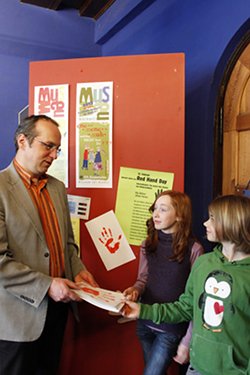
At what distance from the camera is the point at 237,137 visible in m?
2.02

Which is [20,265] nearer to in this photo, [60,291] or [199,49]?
[60,291]

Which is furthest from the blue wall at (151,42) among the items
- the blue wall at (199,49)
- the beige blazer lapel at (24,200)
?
the beige blazer lapel at (24,200)

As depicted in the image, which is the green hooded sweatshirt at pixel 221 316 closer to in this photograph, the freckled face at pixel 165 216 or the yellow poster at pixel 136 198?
the freckled face at pixel 165 216

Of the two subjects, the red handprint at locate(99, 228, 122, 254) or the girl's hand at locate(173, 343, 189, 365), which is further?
the red handprint at locate(99, 228, 122, 254)

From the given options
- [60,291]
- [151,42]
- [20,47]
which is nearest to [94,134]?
[60,291]

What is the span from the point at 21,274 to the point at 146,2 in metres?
2.11

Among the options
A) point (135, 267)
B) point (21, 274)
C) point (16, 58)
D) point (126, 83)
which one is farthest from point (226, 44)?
point (16, 58)

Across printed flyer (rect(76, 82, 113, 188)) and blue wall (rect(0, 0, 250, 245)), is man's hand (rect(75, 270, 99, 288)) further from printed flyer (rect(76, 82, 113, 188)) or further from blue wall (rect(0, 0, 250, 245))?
blue wall (rect(0, 0, 250, 245))

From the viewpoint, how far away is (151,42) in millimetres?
2668

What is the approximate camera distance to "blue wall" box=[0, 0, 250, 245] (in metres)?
2.11

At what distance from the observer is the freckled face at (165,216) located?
157 cm

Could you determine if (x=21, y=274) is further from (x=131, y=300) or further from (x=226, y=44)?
(x=226, y=44)

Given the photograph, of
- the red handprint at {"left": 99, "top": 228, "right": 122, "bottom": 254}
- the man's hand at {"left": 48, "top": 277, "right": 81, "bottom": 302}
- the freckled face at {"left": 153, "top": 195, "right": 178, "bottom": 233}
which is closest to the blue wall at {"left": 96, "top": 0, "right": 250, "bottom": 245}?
the red handprint at {"left": 99, "top": 228, "right": 122, "bottom": 254}

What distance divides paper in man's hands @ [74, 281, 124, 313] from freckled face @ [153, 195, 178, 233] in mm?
345
